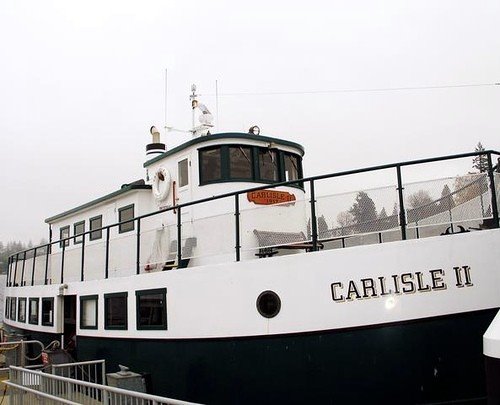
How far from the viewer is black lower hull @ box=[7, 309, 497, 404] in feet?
21.6

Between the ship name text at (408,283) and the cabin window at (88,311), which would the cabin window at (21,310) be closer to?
the cabin window at (88,311)

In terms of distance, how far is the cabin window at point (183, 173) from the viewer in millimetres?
10703

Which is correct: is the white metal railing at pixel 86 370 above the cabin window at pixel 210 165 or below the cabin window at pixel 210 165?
below

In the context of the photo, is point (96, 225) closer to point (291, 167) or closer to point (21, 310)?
point (21, 310)

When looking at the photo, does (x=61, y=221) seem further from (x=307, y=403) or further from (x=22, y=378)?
(x=307, y=403)

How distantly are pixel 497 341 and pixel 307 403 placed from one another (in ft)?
9.71

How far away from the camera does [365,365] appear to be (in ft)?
22.0

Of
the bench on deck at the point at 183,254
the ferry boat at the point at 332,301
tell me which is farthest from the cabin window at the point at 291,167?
the bench on deck at the point at 183,254

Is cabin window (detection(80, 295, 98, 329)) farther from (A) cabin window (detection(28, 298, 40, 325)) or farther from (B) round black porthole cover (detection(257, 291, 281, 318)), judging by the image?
(B) round black porthole cover (detection(257, 291, 281, 318))

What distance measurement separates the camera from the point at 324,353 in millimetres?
6859

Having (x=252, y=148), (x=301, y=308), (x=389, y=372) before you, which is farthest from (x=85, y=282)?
(x=389, y=372)

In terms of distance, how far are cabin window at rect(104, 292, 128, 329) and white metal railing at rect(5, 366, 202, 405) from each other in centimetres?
137

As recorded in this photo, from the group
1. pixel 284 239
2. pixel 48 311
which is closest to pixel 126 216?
pixel 48 311

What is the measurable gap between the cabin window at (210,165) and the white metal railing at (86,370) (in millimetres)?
4058
